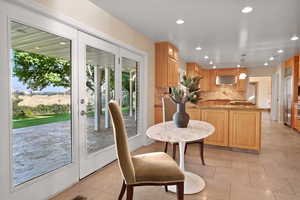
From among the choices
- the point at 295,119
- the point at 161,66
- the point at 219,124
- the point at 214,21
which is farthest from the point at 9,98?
the point at 295,119

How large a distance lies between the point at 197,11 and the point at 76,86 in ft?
7.00

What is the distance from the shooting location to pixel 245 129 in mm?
3598

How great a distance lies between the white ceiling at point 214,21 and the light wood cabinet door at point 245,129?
1.68 metres

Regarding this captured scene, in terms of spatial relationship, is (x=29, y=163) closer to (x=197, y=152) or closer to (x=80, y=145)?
(x=80, y=145)

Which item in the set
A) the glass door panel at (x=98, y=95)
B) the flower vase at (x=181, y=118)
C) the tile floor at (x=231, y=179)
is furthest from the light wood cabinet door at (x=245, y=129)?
the glass door panel at (x=98, y=95)

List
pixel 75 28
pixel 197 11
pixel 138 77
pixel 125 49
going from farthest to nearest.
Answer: pixel 138 77, pixel 125 49, pixel 197 11, pixel 75 28

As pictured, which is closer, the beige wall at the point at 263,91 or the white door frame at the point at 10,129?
the white door frame at the point at 10,129

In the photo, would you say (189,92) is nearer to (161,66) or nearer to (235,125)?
(235,125)

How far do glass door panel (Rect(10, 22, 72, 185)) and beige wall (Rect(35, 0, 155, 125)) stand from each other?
34 cm

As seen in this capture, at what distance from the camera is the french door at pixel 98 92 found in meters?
2.46

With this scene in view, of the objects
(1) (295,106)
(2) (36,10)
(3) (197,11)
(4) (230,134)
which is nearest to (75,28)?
(2) (36,10)

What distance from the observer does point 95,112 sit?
2805 millimetres

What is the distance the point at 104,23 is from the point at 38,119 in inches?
67.6

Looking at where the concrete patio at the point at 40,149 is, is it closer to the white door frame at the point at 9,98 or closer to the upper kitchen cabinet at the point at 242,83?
the white door frame at the point at 9,98
